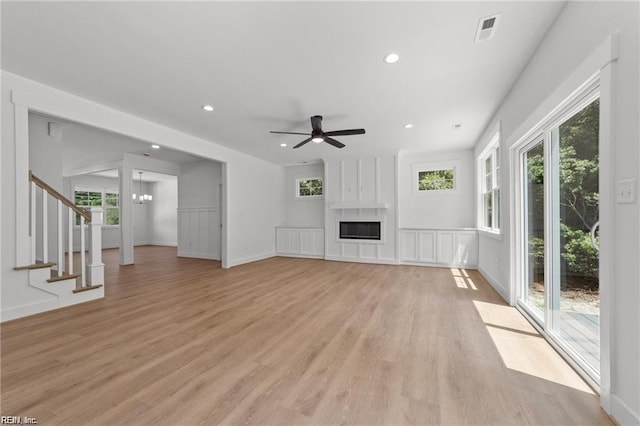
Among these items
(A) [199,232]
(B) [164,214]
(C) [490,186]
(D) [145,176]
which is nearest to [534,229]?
(C) [490,186]

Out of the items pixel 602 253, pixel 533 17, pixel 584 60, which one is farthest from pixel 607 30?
pixel 602 253

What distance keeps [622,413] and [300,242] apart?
633 cm

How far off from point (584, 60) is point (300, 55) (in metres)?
2.15

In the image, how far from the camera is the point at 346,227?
6.65 m

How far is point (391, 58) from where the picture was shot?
2.47 metres

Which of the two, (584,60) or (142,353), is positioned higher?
(584,60)

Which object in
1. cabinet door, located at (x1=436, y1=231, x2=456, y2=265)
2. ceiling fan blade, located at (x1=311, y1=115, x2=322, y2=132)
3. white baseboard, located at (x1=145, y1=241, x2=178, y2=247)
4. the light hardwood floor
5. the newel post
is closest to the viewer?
the light hardwood floor

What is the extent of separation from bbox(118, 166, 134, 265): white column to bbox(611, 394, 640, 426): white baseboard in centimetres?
811

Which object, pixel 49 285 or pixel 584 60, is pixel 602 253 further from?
pixel 49 285

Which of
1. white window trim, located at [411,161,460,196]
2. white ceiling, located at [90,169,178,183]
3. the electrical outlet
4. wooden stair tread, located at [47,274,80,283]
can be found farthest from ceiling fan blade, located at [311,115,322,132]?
white ceiling, located at [90,169,178,183]

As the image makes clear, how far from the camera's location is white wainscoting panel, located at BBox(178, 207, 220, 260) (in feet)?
23.6

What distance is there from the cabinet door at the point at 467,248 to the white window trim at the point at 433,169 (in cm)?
114

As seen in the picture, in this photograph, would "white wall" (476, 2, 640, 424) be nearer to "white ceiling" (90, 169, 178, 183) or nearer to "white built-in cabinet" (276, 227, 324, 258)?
"white built-in cabinet" (276, 227, 324, 258)

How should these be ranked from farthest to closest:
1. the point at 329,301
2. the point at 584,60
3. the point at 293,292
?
1. the point at 293,292
2. the point at 329,301
3. the point at 584,60
